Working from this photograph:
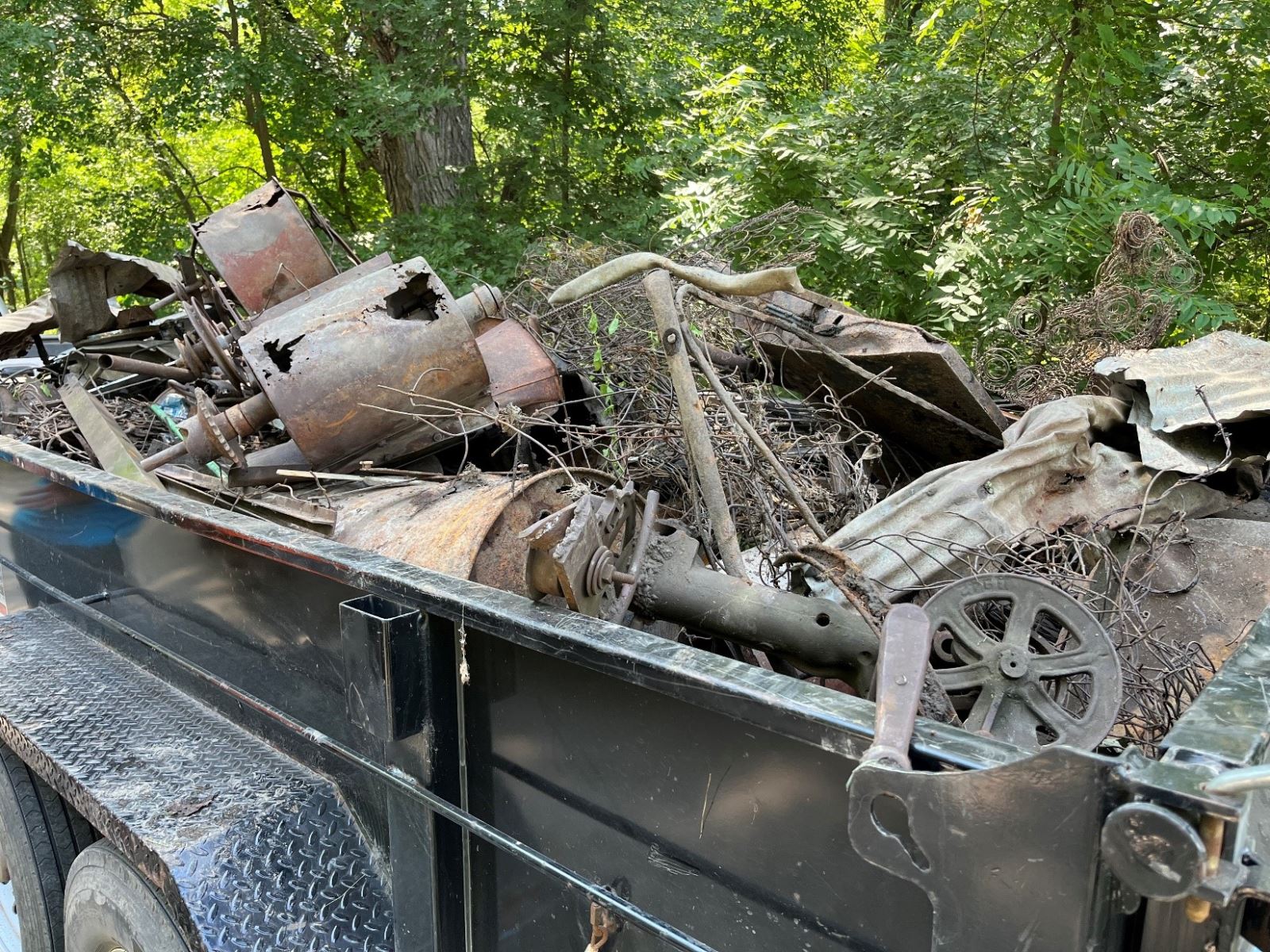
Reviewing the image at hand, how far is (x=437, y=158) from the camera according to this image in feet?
27.5

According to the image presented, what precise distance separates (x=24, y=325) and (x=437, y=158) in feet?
15.6

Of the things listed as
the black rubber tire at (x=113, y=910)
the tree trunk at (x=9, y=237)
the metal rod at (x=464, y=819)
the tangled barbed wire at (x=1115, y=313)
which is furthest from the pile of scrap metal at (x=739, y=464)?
the tree trunk at (x=9, y=237)

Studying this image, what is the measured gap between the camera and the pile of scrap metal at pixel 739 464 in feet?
5.99

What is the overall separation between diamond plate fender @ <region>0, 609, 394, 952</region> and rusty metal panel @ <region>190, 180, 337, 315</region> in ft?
5.26

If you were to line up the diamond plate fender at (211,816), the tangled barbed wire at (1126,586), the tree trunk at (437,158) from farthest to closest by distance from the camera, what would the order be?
the tree trunk at (437,158) → the tangled barbed wire at (1126,586) → the diamond plate fender at (211,816)

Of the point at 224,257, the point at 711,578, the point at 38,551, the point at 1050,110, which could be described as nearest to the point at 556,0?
the point at 1050,110

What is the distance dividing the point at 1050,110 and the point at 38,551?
580 centimetres

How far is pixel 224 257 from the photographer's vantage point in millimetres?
3352

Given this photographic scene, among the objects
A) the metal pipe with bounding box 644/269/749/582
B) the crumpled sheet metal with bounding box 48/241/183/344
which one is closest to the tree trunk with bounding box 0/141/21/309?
the crumpled sheet metal with bounding box 48/241/183/344

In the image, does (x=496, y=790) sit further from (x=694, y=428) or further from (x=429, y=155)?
(x=429, y=155)

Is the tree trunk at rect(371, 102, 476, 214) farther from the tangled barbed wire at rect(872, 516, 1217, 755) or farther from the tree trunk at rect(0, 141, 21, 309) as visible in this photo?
the tree trunk at rect(0, 141, 21, 309)

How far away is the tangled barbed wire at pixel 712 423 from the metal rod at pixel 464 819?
1.00 metres

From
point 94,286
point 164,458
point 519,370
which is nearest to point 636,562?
point 519,370

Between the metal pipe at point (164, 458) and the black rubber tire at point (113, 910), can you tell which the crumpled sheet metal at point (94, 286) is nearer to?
the metal pipe at point (164, 458)
